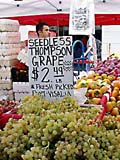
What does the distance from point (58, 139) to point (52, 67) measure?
0.65m

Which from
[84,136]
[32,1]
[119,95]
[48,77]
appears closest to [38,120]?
[84,136]

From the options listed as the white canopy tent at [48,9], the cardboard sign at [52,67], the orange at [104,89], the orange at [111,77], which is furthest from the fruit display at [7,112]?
the white canopy tent at [48,9]

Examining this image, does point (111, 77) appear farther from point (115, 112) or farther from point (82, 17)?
point (82, 17)

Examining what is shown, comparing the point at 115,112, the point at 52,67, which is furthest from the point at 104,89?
the point at 52,67

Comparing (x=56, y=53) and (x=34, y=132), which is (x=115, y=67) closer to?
(x=56, y=53)

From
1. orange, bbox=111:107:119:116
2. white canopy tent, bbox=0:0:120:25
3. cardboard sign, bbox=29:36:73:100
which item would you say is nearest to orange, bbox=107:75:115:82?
orange, bbox=111:107:119:116

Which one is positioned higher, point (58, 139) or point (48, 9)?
point (48, 9)

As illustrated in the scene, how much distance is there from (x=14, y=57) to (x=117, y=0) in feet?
8.43

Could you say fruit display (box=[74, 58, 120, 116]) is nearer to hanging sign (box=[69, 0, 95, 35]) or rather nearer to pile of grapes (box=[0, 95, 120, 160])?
pile of grapes (box=[0, 95, 120, 160])

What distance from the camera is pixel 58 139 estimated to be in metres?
1.26

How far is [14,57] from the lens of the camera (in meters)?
3.61

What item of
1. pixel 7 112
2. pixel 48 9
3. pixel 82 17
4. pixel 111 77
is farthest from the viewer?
pixel 48 9

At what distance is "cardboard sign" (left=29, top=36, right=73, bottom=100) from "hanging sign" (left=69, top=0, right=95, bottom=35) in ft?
12.0

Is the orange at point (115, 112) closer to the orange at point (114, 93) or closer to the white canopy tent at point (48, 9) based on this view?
the orange at point (114, 93)
